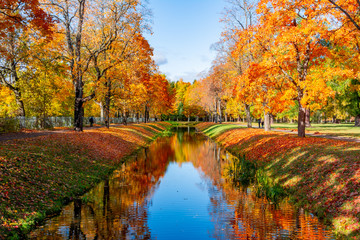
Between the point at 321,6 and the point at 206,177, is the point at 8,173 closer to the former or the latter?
the point at 206,177

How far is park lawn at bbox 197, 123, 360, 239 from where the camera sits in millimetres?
8414

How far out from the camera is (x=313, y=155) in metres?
13.5

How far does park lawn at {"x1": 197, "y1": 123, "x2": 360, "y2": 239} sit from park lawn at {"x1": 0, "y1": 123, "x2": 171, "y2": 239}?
916 centimetres

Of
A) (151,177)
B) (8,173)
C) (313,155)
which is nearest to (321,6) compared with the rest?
(313,155)

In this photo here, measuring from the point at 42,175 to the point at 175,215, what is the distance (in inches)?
225

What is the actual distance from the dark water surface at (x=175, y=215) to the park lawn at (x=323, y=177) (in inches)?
25.0

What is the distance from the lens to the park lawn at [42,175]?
26.4ft

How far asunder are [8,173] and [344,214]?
37.0 ft

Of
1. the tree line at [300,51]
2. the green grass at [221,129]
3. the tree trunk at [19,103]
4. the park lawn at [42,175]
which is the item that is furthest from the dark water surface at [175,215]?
the green grass at [221,129]

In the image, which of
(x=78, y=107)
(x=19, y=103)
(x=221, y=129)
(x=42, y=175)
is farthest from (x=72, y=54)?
(x=221, y=129)

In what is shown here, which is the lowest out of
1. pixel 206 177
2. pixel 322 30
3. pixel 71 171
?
pixel 206 177

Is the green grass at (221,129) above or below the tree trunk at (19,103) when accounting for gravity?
below

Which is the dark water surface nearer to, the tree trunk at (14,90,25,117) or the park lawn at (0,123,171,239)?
the park lawn at (0,123,171,239)

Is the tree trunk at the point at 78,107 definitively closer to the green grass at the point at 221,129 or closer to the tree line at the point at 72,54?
the tree line at the point at 72,54
